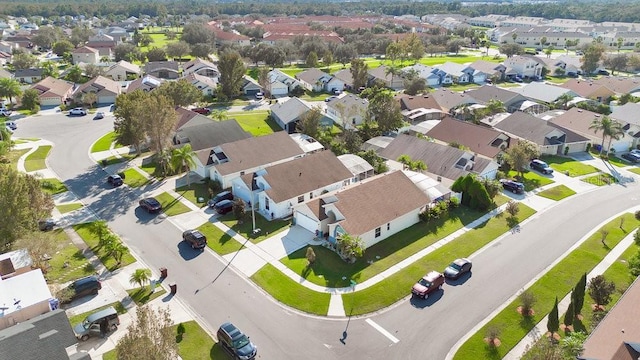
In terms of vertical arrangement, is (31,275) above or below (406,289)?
above

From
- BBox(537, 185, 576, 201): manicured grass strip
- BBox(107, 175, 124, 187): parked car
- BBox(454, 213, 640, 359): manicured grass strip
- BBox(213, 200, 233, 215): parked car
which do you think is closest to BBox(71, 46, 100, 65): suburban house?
BBox(107, 175, 124, 187): parked car

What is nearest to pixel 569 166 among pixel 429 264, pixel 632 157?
pixel 632 157

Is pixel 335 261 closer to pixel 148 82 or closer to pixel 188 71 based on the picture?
pixel 148 82

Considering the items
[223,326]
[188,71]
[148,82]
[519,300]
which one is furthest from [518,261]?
[188,71]

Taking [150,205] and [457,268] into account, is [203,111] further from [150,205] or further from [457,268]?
[457,268]

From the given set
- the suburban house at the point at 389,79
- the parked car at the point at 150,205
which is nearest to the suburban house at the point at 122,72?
the suburban house at the point at 389,79

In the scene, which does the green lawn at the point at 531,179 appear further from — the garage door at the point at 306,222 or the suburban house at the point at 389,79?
the suburban house at the point at 389,79

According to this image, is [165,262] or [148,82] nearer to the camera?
[165,262]
